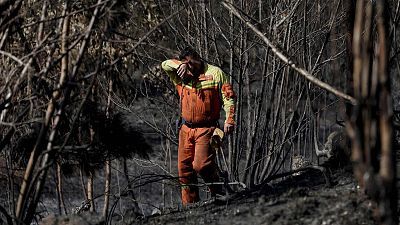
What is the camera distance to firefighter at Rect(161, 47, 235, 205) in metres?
9.38

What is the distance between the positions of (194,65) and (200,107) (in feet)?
1.50

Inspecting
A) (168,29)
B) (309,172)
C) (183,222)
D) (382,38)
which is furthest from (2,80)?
(168,29)

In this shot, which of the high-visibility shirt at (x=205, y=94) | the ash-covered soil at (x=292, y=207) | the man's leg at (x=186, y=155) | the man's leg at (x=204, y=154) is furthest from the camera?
the man's leg at (x=186, y=155)

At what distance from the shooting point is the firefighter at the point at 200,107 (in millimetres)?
9383

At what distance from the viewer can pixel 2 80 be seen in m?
6.45

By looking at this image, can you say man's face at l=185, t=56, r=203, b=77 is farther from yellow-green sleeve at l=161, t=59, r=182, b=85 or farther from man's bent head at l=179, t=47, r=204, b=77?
yellow-green sleeve at l=161, t=59, r=182, b=85

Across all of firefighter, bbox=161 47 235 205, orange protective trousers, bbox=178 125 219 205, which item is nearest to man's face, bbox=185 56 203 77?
firefighter, bbox=161 47 235 205

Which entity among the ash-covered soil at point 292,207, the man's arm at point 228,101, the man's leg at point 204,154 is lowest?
the ash-covered soil at point 292,207

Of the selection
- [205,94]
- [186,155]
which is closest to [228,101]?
[205,94]

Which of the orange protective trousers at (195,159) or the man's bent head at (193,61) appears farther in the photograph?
the orange protective trousers at (195,159)

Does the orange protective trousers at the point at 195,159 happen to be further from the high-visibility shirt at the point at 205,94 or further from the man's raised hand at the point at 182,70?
the man's raised hand at the point at 182,70

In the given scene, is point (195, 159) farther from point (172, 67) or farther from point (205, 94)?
point (172, 67)

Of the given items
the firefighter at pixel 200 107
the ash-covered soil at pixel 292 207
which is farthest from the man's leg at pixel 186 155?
the ash-covered soil at pixel 292 207

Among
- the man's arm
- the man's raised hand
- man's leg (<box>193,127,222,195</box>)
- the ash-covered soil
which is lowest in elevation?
the ash-covered soil
